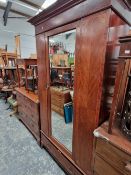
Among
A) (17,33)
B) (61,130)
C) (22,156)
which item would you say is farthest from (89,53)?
(17,33)

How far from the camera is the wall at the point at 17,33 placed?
5703mm

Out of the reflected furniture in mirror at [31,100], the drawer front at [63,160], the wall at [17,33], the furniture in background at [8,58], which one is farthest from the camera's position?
the wall at [17,33]

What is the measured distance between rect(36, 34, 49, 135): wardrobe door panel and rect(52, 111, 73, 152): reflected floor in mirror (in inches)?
5.3

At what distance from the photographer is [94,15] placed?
88 centimetres

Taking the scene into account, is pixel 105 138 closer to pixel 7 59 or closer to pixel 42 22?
pixel 42 22

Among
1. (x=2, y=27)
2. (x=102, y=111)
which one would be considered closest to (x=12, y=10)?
(x=2, y=27)

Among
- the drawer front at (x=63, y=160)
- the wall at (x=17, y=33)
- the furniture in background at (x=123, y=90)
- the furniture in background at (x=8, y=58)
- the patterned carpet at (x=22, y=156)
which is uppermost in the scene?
the wall at (x=17, y=33)

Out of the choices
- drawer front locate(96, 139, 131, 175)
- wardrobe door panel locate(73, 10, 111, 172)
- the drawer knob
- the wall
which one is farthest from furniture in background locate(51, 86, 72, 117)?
the wall

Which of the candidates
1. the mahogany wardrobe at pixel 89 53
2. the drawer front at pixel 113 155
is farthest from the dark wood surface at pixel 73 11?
the drawer front at pixel 113 155

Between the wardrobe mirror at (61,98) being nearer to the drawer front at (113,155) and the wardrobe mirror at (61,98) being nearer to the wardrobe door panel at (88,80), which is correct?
the wardrobe door panel at (88,80)

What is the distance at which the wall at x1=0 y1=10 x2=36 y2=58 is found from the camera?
18.7 feet

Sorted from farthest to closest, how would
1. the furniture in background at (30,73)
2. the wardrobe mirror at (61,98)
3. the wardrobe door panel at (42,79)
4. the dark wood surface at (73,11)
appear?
the furniture in background at (30,73) → the wardrobe mirror at (61,98) → the wardrobe door panel at (42,79) → the dark wood surface at (73,11)

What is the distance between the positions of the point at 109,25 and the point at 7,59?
4.99 meters

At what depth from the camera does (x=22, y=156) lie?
1.87 metres
